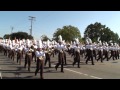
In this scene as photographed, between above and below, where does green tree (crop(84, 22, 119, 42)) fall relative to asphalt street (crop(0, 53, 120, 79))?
above

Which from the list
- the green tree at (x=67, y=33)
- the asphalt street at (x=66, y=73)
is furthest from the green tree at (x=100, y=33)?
the asphalt street at (x=66, y=73)

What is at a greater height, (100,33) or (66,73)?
(100,33)

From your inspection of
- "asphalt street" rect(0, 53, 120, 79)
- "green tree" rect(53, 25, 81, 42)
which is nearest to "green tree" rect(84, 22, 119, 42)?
"green tree" rect(53, 25, 81, 42)

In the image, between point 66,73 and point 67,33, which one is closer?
point 66,73

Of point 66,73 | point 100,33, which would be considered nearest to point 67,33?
point 100,33

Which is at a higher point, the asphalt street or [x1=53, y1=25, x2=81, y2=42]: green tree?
[x1=53, y1=25, x2=81, y2=42]: green tree

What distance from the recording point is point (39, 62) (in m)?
12.3

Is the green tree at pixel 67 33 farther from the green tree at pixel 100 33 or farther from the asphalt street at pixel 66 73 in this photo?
the asphalt street at pixel 66 73

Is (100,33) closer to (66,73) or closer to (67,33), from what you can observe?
(67,33)

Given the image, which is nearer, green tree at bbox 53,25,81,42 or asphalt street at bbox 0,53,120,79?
asphalt street at bbox 0,53,120,79

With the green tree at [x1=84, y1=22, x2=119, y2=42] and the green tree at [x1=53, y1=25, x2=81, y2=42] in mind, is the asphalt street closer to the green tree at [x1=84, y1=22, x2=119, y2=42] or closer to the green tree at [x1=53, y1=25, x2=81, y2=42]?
the green tree at [x1=53, y1=25, x2=81, y2=42]
